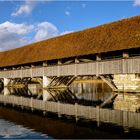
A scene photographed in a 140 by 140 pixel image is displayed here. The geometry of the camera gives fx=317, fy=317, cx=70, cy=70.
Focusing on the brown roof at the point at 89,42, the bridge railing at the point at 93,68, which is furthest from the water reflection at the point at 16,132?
the brown roof at the point at 89,42

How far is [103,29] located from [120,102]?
35.6 ft

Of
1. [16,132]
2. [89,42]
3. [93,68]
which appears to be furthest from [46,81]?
[16,132]

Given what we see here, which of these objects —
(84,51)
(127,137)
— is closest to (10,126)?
(127,137)

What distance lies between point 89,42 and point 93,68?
9.20 ft

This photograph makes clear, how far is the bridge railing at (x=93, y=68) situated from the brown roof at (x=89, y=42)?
95 cm

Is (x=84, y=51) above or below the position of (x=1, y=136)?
above

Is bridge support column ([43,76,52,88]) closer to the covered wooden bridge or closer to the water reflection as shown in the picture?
the covered wooden bridge

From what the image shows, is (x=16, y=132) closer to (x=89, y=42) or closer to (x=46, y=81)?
(x=89, y=42)

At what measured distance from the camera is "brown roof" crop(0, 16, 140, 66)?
23.2 metres

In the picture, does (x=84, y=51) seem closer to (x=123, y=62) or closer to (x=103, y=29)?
(x=103, y=29)

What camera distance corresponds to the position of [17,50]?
138ft

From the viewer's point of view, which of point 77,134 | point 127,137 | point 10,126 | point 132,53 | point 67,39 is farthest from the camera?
point 67,39

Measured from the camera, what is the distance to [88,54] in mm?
25641

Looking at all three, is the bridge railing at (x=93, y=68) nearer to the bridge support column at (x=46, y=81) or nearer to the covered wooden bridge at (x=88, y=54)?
the covered wooden bridge at (x=88, y=54)
